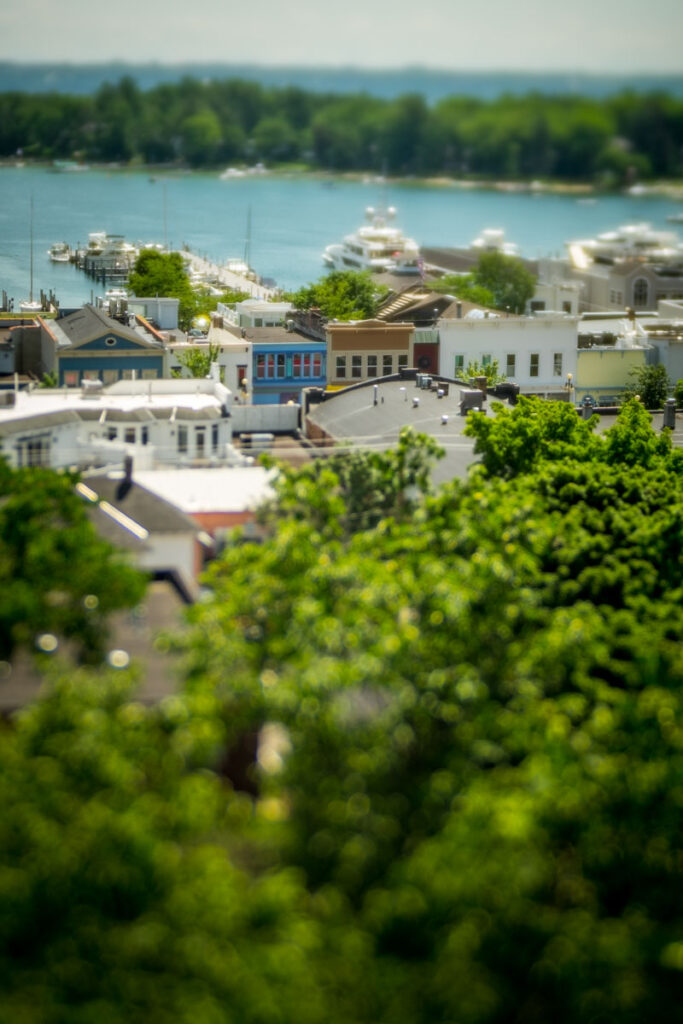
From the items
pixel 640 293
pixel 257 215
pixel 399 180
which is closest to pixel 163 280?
pixel 640 293

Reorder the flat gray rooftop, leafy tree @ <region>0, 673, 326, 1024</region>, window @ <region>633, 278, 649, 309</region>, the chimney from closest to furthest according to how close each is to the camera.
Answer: leafy tree @ <region>0, 673, 326, 1024</region> → the chimney → the flat gray rooftop → window @ <region>633, 278, 649, 309</region>

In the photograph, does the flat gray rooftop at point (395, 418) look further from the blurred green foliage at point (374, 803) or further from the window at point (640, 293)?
the window at point (640, 293)

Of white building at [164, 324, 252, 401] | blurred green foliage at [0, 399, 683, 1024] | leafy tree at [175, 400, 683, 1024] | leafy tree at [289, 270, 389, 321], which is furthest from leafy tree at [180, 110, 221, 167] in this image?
blurred green foliage at [0, 399, 683, 1024]

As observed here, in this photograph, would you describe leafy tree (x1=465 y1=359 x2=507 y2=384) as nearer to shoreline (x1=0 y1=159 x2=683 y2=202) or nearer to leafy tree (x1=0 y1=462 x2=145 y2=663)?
leafy tree (x1=0 y1=462 x2=145 y2=663)

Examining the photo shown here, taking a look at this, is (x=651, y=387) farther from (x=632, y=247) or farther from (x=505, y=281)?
(x=632, y=247)

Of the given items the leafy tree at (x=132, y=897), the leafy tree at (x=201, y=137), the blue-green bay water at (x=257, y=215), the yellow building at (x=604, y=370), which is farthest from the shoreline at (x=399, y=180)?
the leafy tree at (x=132, y=897)
